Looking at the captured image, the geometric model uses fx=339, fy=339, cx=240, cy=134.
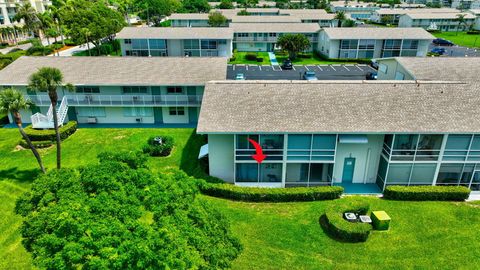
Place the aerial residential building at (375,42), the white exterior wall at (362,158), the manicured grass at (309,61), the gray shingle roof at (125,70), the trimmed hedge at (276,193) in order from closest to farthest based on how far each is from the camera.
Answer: the trimmed hedge at (276,193), the white exterior wall at (362,158), the gray shingle roof at (125,70), the aerial residential building at (375,42), the manicured grass at (309,61)

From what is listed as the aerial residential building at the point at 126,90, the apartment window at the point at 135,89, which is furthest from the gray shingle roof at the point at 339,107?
the apartment window at the point at 135,89

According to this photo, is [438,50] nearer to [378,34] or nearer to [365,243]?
[378,34]

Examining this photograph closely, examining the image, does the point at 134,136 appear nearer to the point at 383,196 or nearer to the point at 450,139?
the point at 383,196

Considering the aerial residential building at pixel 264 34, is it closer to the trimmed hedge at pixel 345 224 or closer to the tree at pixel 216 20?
the tree at pixel 216 20

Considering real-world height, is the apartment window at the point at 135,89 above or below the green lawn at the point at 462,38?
above

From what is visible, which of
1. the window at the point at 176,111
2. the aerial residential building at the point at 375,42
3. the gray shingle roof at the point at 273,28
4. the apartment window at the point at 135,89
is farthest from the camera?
the gray shingle roof at the point at 273,28

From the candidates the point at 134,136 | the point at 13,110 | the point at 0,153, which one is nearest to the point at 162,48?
the point at 134,136
